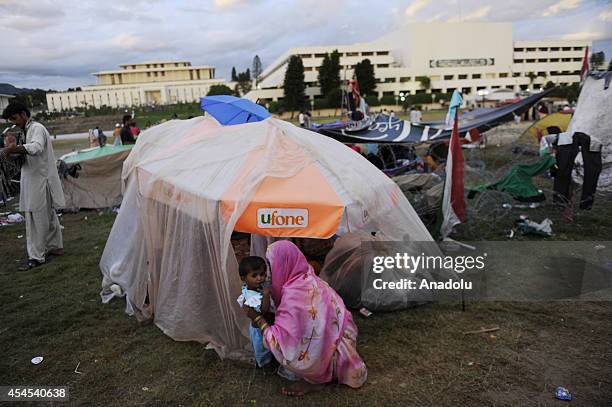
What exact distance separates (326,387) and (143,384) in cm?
132

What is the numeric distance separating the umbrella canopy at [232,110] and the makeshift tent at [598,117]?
727 centimetres

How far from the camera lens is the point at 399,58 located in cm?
7056

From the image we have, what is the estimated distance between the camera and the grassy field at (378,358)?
2730 mm

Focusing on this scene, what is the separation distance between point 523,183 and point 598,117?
344 cm

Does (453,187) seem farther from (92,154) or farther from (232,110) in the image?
(92,154)

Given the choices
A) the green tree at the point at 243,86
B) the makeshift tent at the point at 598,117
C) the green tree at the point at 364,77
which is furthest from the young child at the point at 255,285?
the green tree at the point at 243,86

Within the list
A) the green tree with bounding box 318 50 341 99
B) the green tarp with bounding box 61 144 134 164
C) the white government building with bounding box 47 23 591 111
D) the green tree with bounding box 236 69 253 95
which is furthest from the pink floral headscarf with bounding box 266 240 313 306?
the green tree with bounding box 236 69 253 95

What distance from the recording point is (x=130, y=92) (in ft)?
252

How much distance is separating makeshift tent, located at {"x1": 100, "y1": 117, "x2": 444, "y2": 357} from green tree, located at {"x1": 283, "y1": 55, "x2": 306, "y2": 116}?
46002mm

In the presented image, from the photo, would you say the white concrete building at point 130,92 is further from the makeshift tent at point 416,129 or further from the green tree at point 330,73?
the makeshift tent at point 416,129

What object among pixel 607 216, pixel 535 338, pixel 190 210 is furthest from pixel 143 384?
pixel 607 216

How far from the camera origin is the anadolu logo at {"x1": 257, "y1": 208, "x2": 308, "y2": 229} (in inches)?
116

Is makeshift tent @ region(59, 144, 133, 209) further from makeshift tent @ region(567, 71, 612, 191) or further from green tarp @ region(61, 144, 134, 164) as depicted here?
makeshift tent @ region(567, 71, 612, 191)

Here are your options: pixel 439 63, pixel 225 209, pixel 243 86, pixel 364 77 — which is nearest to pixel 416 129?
pixel 225 209
